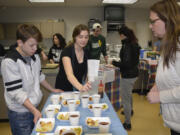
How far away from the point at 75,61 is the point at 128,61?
0.97m

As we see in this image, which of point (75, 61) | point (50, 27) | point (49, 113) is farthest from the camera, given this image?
point (50, 27)

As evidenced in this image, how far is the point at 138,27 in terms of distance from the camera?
6.80 metres

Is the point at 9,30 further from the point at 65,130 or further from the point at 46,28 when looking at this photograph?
the point at 65,130

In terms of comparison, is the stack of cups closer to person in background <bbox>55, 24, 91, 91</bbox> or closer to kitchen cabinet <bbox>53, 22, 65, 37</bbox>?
person in background <bbox>55, 24, 91, 91</bbox>

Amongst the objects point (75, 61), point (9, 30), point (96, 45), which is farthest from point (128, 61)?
point (9, 30)

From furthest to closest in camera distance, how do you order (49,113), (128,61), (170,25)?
1. (128,61)
2. (49,113)
3. (170,25)

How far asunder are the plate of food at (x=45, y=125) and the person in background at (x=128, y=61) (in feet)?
5.18

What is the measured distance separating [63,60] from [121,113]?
1.91 meters

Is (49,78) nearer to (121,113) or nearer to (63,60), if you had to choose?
(63,60)

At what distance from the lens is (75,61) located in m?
1.78

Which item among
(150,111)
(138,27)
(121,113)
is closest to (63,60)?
(121,113)

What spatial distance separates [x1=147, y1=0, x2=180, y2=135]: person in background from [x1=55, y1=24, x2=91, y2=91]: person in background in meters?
0.74

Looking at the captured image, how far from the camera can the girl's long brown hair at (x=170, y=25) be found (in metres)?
0.97

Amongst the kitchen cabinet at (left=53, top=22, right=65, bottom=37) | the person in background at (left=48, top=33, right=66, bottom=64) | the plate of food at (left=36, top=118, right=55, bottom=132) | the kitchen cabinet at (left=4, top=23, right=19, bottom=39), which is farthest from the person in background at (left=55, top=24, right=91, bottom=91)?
the kitchen cabinet at (left=4, top=23, right=19, bottom=39)
